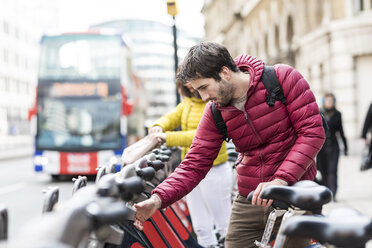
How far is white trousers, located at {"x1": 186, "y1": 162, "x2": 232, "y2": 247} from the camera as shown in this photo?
4430mm

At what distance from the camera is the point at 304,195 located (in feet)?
5.42

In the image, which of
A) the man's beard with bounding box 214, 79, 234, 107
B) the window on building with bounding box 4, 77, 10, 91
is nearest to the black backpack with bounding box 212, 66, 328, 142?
the man's beard with bounding box 214, 79, 234, 107

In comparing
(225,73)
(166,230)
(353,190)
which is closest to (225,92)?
(225,73)

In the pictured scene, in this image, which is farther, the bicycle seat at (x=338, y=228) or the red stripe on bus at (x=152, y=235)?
the red stripe on bus at (x=152, y=235)

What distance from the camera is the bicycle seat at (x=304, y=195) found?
64.6 inches

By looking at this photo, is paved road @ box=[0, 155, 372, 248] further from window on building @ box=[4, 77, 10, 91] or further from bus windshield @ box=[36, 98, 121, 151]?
window on building @ box=[4, 77, 10, 91]

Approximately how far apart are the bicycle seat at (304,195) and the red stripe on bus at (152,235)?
124 centimetres

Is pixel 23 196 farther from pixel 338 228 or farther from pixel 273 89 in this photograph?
pixel 338 228

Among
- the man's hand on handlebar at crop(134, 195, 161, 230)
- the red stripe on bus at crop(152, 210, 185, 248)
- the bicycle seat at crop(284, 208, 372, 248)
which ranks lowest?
the red stripe on bus at crop(152, 210, 185, 248)

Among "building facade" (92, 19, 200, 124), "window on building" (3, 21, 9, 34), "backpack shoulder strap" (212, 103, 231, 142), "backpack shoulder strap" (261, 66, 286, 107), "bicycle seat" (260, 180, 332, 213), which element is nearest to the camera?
"bicycle seat" (260, 180, 332, 213)

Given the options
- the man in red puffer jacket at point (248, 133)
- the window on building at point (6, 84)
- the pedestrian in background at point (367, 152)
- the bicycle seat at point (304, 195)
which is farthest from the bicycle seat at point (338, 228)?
the window on building at point (6, 84)

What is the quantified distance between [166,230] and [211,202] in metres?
1.28

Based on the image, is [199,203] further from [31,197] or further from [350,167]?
Answer: [350,167]

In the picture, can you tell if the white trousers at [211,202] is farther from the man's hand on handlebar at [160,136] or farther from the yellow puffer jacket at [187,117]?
the man's hand on handlebar at [160,136]
